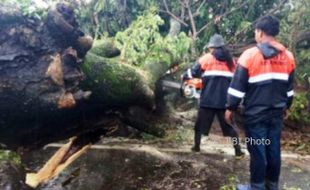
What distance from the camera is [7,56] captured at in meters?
3.69

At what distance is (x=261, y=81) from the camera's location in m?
4.41

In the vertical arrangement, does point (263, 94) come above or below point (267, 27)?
below

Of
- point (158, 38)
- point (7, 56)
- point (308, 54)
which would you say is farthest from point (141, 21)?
point (308, 54)

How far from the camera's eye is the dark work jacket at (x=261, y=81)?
4.38m

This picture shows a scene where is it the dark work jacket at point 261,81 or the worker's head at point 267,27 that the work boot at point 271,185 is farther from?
the worker's head at point 267,27

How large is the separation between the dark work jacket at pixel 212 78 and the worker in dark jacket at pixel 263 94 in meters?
1.74

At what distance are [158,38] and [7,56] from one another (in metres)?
3.35

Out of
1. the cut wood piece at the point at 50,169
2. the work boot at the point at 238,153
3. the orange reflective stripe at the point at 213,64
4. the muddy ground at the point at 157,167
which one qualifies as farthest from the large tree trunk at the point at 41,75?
the work boot at the point at 238,153

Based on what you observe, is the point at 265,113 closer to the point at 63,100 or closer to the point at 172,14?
the point at 63,100

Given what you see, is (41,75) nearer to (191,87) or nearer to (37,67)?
(37,67)

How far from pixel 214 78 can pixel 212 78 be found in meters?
0.03

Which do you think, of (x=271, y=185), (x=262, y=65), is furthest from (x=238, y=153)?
(x=262, y=65)

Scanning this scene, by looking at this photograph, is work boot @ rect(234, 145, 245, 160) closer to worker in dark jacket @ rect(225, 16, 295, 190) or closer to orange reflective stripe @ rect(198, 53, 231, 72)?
orange reflective stripe @ rect(198, 53, 231, 72)

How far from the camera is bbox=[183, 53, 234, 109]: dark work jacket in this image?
6.34 m
